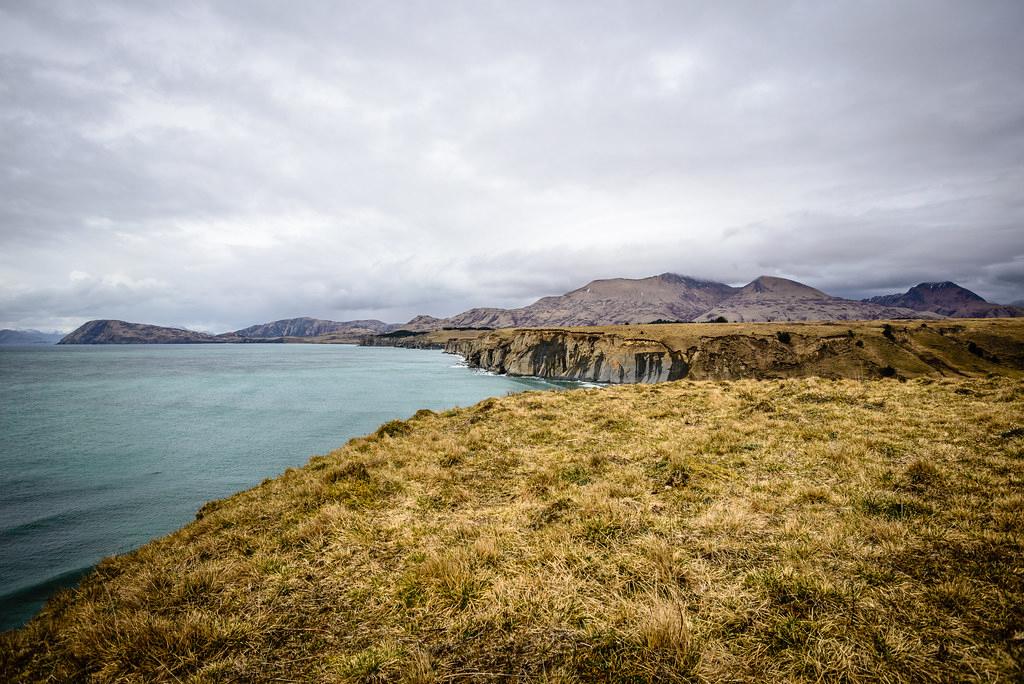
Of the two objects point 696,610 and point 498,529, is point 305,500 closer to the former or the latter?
point 498,529

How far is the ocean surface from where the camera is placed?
1498cm

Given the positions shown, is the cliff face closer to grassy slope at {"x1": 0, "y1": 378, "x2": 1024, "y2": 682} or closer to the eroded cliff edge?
the eroded cliff edge

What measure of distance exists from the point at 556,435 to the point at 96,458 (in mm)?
32244

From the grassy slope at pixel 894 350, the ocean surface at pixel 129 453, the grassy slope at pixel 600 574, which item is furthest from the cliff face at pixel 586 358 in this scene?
the grassy slope at pixel 600 574

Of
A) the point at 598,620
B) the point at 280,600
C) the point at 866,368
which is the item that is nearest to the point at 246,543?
the point at 280,600

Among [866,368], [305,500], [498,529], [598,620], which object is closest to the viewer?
[598,620]

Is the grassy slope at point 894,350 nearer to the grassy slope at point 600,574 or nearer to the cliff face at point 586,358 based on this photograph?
the cliff face at point 586,358

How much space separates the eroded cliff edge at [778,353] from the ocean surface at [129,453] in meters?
33.7

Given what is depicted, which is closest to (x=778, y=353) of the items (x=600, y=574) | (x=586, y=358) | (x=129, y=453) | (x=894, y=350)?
(x=894, y=350)

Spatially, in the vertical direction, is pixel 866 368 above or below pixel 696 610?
below

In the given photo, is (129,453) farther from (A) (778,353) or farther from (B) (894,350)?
(B) (894,350)

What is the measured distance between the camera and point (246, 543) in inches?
304

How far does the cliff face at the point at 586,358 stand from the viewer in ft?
251

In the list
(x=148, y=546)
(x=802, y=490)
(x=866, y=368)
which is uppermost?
(x=802, y=490)
